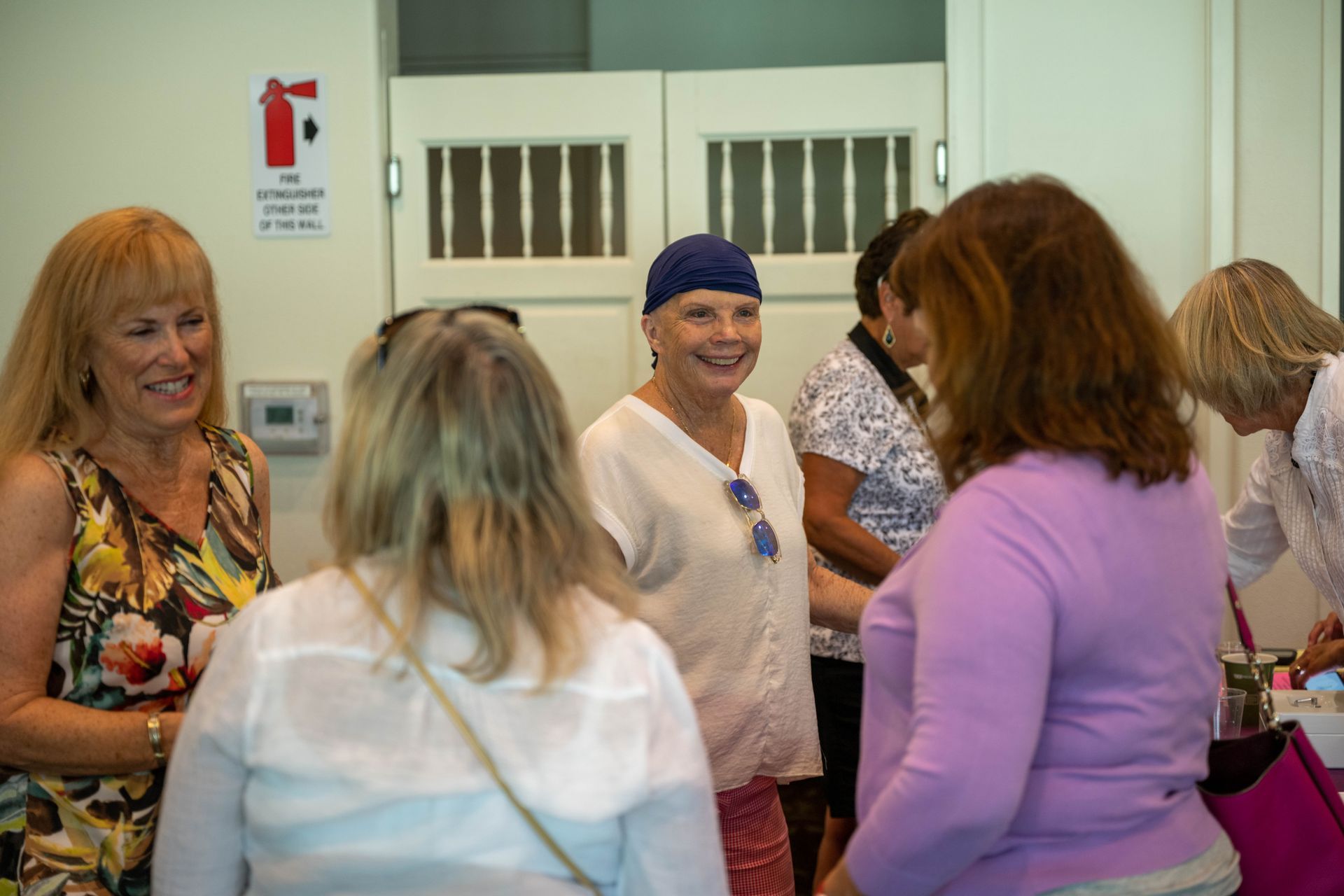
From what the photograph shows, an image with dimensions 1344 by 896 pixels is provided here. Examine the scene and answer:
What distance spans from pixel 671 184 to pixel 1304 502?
169cm

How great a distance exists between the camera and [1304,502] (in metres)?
2.05

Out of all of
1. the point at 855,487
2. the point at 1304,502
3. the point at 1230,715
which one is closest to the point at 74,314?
the point at 855,487

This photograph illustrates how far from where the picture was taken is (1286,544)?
227 cm

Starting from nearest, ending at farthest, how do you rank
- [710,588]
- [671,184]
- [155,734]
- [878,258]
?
[155,734] → [710,588] → [878,258] → [671,184]

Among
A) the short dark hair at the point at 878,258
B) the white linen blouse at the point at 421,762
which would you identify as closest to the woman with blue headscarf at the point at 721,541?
the short dark hair at the point at 878,258

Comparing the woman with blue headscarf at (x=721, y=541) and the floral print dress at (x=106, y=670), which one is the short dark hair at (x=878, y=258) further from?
the floral print dress at (x=106, y=670)

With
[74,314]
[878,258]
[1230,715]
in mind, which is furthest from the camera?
[878,258]

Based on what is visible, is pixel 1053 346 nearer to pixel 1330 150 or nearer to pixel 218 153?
pixel 1330 150

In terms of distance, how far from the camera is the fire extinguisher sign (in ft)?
9.82

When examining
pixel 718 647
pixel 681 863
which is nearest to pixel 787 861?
pixel 718 647

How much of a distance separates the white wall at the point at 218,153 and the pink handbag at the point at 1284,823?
233 centimetres

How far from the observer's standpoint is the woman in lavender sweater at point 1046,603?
1030 millimetres

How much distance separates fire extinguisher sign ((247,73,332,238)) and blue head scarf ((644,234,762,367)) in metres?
1.36

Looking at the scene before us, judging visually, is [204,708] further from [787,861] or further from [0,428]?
[787,861]
